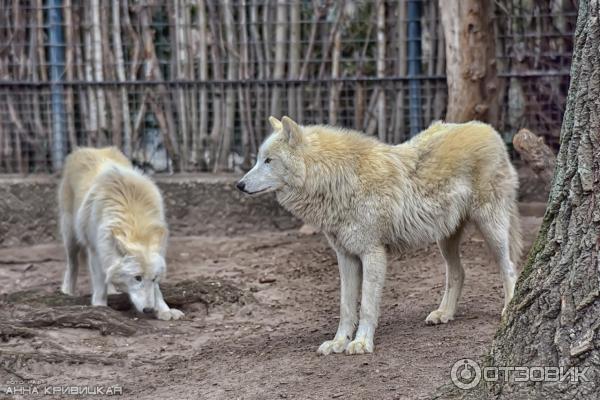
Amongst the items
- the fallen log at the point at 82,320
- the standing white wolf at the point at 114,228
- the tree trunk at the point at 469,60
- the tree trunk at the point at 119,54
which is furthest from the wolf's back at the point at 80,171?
the tree trunk at the point at 469,60

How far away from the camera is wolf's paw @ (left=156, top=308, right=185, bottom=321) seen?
7.39m

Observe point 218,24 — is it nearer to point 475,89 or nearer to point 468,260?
point 475,89

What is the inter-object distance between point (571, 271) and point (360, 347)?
2.09 m

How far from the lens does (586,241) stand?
3768 millimetres

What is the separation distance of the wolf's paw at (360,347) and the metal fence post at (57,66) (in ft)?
17.1

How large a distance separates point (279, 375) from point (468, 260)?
10.4 ft

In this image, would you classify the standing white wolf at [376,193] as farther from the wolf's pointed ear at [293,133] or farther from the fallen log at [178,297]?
the fallen log at [178,297]

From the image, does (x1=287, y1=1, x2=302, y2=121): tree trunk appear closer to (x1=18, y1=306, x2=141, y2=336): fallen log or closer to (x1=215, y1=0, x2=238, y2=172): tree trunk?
(x1=215, y1=0, x2=238, y2=172): tree trunk

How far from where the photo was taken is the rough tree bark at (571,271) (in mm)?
3705

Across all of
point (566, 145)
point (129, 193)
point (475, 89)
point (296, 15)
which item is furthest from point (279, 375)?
point (296, 15)

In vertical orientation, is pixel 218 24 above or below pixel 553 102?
above

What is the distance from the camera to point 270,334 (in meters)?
6.65

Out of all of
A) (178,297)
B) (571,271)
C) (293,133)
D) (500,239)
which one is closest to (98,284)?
(178,297)

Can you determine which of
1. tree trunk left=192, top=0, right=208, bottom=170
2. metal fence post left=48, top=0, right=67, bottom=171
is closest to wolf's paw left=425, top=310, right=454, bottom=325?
A: tree trunk left=192, top=0, right=208, bottom=170
